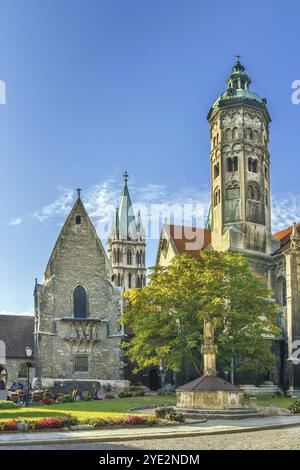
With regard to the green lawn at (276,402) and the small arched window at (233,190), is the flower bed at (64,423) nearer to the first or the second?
the green lawn at (276,402)

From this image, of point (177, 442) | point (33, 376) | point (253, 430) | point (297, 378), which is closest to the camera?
point (177, 442)

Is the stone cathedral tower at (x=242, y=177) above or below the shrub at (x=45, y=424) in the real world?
above

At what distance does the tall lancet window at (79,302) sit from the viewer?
5722 cm

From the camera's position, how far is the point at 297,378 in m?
53.5

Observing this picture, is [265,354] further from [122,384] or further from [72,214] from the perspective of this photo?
[72,214]

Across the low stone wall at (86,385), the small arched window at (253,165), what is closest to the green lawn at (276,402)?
the low stone wall at (86,385)

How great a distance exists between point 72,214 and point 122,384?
1529 centimetres

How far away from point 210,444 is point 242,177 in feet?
143

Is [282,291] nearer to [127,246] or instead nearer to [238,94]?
[238,94]

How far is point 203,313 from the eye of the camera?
45156 millimetres

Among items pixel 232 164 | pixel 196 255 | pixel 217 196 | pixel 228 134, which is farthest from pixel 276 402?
pixel 228 134

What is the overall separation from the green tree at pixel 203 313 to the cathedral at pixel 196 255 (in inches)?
341

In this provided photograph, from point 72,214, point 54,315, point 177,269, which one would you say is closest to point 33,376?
point 54,315
